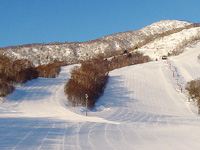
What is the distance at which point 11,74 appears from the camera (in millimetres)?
19578

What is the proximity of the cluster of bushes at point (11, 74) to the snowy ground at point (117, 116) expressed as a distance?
2.10 feet

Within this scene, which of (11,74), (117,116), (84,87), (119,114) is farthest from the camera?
(11,74)

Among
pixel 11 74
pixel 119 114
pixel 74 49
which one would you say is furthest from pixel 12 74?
pixel 74 49

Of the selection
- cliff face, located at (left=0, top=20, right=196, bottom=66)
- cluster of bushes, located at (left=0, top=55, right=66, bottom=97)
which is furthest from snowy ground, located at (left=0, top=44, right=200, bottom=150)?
cliff face, located at (left=0, top=20, right=196, bottom=66)

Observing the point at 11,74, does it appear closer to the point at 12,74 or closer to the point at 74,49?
the point at 12,74

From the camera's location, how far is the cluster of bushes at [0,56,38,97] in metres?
17.5

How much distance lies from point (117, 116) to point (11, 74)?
32.8 feet

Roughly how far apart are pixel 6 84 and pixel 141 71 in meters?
20.7

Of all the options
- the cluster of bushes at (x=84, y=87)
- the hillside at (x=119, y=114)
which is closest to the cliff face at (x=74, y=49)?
the hillside at (x=119, y=114)

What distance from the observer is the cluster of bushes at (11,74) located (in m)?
17.5

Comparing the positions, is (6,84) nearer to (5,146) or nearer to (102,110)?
(102,110)

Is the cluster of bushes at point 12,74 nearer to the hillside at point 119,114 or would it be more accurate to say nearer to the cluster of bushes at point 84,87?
the hillside at point 119,114

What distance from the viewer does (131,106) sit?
2002 centimetres

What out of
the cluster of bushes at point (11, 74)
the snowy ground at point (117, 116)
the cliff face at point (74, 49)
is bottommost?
the snowy ground at point (117, 116)
